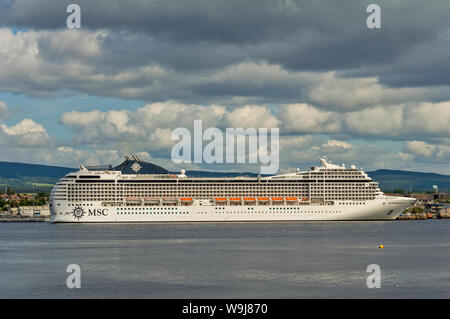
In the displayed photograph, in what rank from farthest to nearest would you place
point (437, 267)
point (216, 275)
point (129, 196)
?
point (129, 196) < point (437, 267) < point (216, 275)

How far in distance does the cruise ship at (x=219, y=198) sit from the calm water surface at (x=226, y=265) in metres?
28.5

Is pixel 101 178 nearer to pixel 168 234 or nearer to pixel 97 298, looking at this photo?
pixel 168 234

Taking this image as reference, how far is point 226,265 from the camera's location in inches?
2362

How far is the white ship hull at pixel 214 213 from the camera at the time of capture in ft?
410

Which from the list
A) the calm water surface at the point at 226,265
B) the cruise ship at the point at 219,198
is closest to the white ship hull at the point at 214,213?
the cruise ship at the point at 219,198

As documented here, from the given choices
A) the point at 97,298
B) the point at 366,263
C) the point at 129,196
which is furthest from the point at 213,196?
the point at 97,298

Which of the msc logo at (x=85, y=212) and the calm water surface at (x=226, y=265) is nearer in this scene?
the calm water surface at (x=226, y=265)

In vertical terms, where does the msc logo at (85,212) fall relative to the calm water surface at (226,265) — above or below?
A: above

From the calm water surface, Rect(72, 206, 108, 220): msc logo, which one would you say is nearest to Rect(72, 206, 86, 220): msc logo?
Rect(72, 206, 108, 220): msc logo

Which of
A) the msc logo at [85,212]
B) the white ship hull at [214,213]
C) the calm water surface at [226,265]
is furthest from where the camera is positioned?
the white ship hull at [214,213]

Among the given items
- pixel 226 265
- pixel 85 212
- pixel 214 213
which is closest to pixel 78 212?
pixel 85 212

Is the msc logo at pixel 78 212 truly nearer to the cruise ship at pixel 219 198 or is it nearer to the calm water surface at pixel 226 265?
the cruise ship at pixel 219 198

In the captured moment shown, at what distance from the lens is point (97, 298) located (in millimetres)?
45125
